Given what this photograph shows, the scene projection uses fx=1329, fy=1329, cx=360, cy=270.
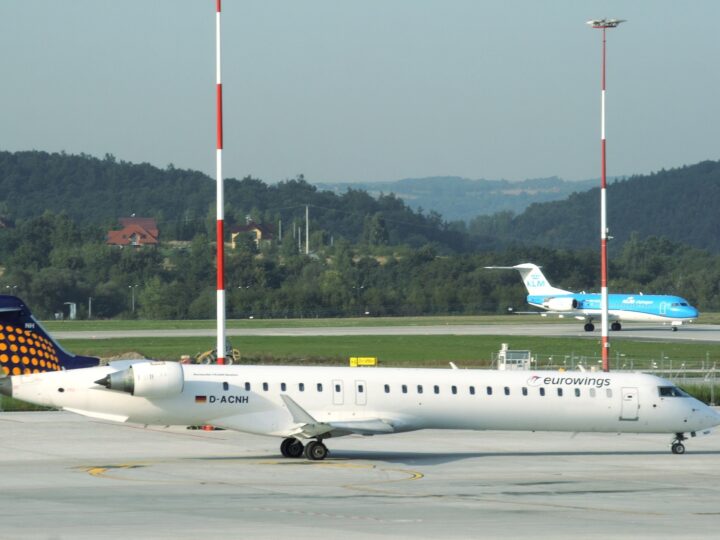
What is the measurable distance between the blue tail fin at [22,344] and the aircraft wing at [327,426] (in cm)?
549

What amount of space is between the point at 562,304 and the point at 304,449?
67751mm

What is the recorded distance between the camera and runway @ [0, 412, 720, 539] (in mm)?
21859

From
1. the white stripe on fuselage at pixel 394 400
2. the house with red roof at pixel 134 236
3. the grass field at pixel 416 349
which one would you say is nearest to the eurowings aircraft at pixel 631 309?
the grass field at pixel 416 349

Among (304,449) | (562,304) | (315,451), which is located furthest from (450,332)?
(315,451)

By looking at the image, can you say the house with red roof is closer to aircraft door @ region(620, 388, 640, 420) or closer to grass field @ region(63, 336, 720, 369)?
grass field @ region(63, 336, 720, 369)

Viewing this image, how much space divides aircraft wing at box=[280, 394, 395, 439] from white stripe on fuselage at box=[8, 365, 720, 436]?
1.07 ft

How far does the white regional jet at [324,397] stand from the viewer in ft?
99.1

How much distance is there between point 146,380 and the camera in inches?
1177

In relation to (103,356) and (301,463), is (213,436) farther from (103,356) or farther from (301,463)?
(103,356)

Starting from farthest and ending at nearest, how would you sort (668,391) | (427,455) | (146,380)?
(668,391) < (427,455) < (146,380)

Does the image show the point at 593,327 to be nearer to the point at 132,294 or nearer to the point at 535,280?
the point at 535,280

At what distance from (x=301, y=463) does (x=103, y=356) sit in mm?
37937

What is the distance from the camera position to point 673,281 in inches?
5512

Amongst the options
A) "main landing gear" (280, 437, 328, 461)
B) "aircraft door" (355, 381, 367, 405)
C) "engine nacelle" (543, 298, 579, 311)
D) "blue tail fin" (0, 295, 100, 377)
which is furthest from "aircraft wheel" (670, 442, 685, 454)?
"engine nacelle" (543, 298, 579, 311)
